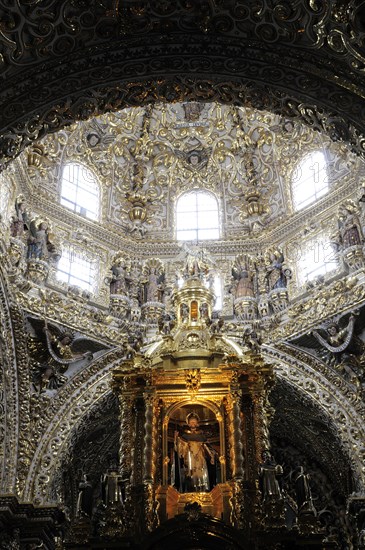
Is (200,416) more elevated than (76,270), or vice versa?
(76,270)

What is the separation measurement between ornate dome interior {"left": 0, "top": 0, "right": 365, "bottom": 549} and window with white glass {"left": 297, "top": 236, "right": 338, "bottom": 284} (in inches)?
2.2

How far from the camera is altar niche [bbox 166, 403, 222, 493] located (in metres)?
14.4

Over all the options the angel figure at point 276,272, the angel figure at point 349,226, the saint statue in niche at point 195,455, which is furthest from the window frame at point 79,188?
the saint statue in niche at point 195,455

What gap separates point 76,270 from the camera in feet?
60.7

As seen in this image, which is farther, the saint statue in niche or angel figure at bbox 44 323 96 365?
angel figure at bbox 44 323 96 365

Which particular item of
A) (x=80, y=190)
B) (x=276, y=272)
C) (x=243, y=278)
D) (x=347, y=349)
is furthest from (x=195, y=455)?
(x=80, y=190)

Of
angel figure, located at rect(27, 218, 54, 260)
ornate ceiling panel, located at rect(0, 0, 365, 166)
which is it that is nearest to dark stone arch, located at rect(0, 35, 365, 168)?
ornate ceiling panel, located at rect(0, 0, 365, 166)

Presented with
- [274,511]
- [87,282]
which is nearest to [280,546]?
[274,511]

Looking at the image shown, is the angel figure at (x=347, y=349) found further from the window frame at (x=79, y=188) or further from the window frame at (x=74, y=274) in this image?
the window frame at (x=79, y=188)

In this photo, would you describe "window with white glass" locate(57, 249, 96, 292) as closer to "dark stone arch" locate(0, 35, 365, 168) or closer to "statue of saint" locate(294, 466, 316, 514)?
"statue of saint" locate(294, 466, 316, 514)

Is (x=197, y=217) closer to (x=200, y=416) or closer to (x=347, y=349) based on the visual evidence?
(x=347, y=349)

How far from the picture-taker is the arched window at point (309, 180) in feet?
63.3

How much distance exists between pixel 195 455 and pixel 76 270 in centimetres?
613

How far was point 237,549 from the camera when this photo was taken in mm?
12289
